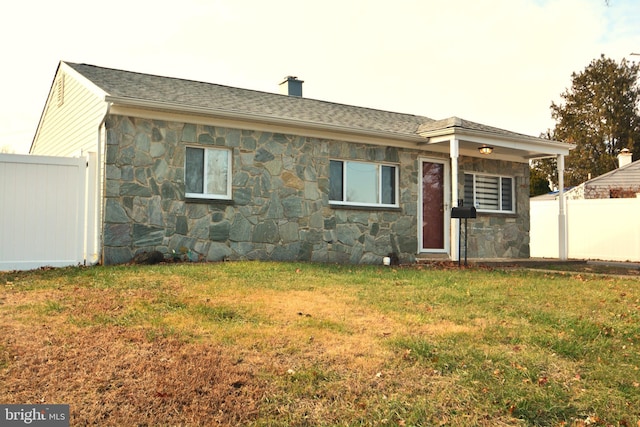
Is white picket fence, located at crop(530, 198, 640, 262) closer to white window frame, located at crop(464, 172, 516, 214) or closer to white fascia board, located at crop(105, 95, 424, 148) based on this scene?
white window frame, located at crop(464, 172, 516, 214)

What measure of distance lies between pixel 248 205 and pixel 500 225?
23.3ft

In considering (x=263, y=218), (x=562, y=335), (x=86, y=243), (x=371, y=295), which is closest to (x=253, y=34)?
(x=263, y=218)

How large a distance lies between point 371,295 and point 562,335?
236 centimetres

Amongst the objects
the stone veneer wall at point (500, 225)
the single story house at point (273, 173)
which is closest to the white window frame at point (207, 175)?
the single story house at point (273, 173)

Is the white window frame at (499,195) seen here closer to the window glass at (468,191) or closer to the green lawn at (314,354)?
the window glass at (468,191)

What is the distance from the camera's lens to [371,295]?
688cm

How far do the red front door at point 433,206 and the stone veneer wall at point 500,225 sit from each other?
0.61 meters

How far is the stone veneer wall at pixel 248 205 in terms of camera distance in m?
9.64

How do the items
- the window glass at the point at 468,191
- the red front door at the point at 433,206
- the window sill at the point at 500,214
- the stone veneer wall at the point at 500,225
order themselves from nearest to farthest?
the red front door at the point at 433,206 → the stone veneer wall at the point at 500,225 → the window sill at the point at 500,214 → the window glass at the point at 468,191

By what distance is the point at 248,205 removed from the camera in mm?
10742

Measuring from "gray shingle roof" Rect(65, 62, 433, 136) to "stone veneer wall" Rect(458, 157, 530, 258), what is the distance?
2058 mm

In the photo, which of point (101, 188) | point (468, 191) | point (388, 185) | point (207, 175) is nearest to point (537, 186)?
point (468, 191)

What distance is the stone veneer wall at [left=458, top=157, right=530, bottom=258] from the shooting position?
13891mm

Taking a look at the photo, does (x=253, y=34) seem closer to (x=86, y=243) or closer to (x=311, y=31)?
(x=311, y=31)
